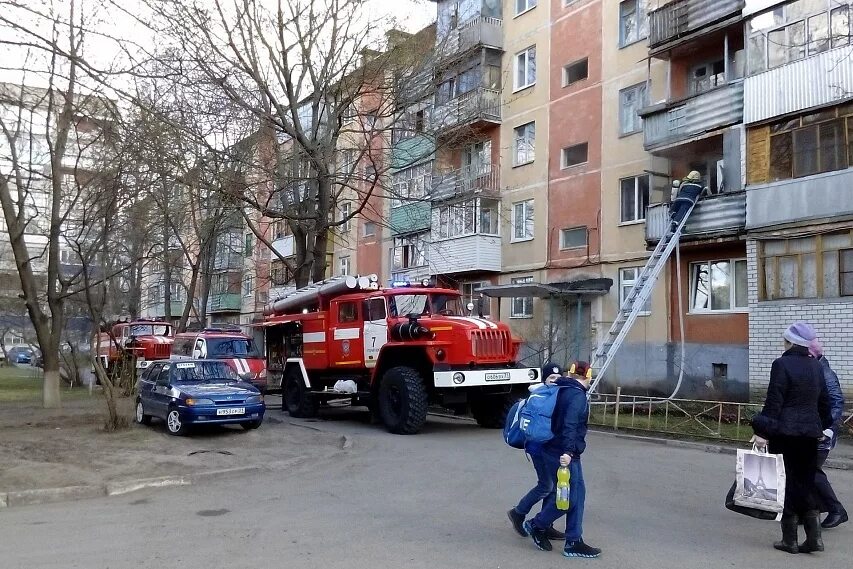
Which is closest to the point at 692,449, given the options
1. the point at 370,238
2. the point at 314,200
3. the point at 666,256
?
the point at 666,256

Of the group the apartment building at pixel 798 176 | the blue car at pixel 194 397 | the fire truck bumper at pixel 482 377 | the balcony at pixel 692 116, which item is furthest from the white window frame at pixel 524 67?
the blue car at pixel 194 397

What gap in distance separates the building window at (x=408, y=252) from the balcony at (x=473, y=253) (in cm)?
266

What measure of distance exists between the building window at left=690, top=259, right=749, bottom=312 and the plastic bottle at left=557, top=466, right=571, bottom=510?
15.1 meters

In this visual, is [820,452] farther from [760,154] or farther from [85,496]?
[760,154]

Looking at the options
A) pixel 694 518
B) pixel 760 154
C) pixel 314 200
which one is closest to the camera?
pixel 694 518

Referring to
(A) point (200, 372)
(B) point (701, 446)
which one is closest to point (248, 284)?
(A) point (200, 372)

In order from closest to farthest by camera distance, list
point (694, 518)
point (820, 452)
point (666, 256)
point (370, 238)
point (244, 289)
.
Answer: point (820, 452) → point (694, 518) → point (666, 256) → point (370, 238) → point (244, 289)

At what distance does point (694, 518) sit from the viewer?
760cm

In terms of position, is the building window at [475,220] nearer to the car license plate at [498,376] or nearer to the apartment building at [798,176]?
the apartment building at [798,176]

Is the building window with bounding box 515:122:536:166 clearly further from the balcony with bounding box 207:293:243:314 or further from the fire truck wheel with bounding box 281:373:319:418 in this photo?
the balcony with bounding box 207:293:243:314

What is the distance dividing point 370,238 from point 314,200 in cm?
1475

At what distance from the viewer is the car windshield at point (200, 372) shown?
15.0 metres

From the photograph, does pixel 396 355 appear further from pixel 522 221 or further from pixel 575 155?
pixel 522 221

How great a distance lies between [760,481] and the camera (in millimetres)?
6262
